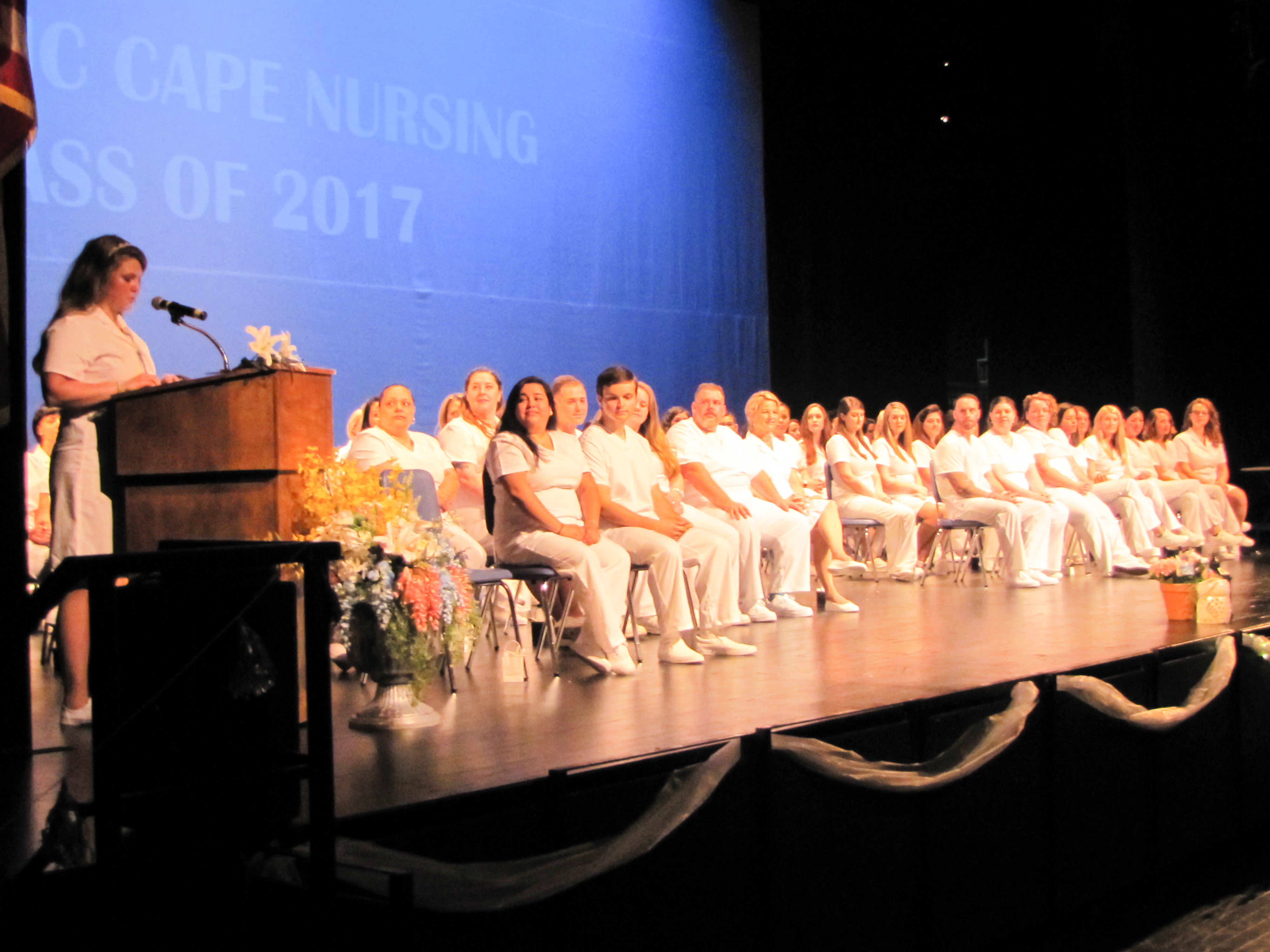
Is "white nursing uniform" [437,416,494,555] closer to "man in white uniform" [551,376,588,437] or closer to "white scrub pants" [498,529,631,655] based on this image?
"man in white uniform" [551,376,588,437]

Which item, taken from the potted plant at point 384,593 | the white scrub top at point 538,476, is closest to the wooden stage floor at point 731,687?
the potted plant at point 384,593

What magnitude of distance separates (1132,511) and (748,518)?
373 centimetres

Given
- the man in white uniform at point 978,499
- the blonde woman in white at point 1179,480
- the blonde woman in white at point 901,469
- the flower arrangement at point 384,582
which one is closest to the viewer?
the flower arrangement at point 384,582

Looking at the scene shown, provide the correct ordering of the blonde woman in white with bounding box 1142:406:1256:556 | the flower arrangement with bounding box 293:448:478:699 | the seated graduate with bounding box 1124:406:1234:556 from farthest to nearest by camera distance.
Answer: the blonde woman in white with bounding box 1142:406:1256:556 → the seated graduate with bounding box 1124:406:1234:556 → the flower arrangement with bounding box 293:448:478:699

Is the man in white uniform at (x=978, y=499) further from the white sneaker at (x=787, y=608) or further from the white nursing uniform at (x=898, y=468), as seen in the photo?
the white sneaker at (x=787, y=608)

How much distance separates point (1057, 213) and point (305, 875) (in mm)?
10266

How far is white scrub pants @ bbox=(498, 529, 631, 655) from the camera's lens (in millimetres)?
4238

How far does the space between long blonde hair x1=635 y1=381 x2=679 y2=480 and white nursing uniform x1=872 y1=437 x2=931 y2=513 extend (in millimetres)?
3092

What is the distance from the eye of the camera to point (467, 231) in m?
6.70

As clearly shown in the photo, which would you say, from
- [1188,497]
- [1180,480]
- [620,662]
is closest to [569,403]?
[620,662]

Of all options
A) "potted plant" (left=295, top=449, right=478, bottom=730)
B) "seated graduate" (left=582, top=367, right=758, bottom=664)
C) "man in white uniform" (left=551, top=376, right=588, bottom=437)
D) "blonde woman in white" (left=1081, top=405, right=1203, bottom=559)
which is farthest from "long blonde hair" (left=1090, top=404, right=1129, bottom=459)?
"potted plant" (left=295, top=449, right=478, bottom=730)

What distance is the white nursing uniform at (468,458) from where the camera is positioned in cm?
548

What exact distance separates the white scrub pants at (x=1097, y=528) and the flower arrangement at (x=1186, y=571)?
2.64 meters

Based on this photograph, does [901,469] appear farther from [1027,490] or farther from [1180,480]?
[1180,480]
